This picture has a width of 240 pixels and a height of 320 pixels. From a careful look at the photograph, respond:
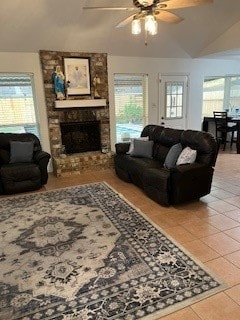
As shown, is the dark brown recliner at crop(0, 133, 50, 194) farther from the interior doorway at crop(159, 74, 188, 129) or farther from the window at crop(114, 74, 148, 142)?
the interior doorway at crop(159, 74, 188, 129)

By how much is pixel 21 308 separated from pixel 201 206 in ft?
8.44

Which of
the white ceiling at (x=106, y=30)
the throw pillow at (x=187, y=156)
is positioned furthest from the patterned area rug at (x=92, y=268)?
the white ceiling at (x=106, y=30)

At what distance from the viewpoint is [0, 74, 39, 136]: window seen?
16.2 ft

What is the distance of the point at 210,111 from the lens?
811 centimetres

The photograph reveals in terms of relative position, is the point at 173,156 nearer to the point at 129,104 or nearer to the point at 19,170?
the point at 19,170

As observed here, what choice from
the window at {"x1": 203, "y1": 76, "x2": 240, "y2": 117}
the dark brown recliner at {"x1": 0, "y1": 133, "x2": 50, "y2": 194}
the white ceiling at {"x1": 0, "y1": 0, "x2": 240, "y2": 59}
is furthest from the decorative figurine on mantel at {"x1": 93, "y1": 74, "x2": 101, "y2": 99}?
the window at {"x1": 203, "y1": 76, "x2": 240, "y2": 117}

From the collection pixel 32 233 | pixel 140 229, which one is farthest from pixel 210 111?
pixel 32 233

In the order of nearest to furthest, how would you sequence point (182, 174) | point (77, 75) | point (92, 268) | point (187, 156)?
point (92, 268), point (182, 174), point (187, 156), point (77, 75)

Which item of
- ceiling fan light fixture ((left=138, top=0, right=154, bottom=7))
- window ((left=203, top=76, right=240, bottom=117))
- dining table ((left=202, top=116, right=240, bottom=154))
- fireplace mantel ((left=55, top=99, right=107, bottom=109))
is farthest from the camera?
window ((left=203, top=76, right=240, bottom=117))

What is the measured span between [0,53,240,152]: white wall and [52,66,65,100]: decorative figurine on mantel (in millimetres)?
279

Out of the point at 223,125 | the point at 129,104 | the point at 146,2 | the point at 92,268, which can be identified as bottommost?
the point at 92,268

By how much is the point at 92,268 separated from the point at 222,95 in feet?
23.7

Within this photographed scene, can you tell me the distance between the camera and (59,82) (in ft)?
16.4

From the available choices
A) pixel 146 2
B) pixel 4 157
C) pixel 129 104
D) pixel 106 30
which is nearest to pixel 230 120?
pixel 129 104
